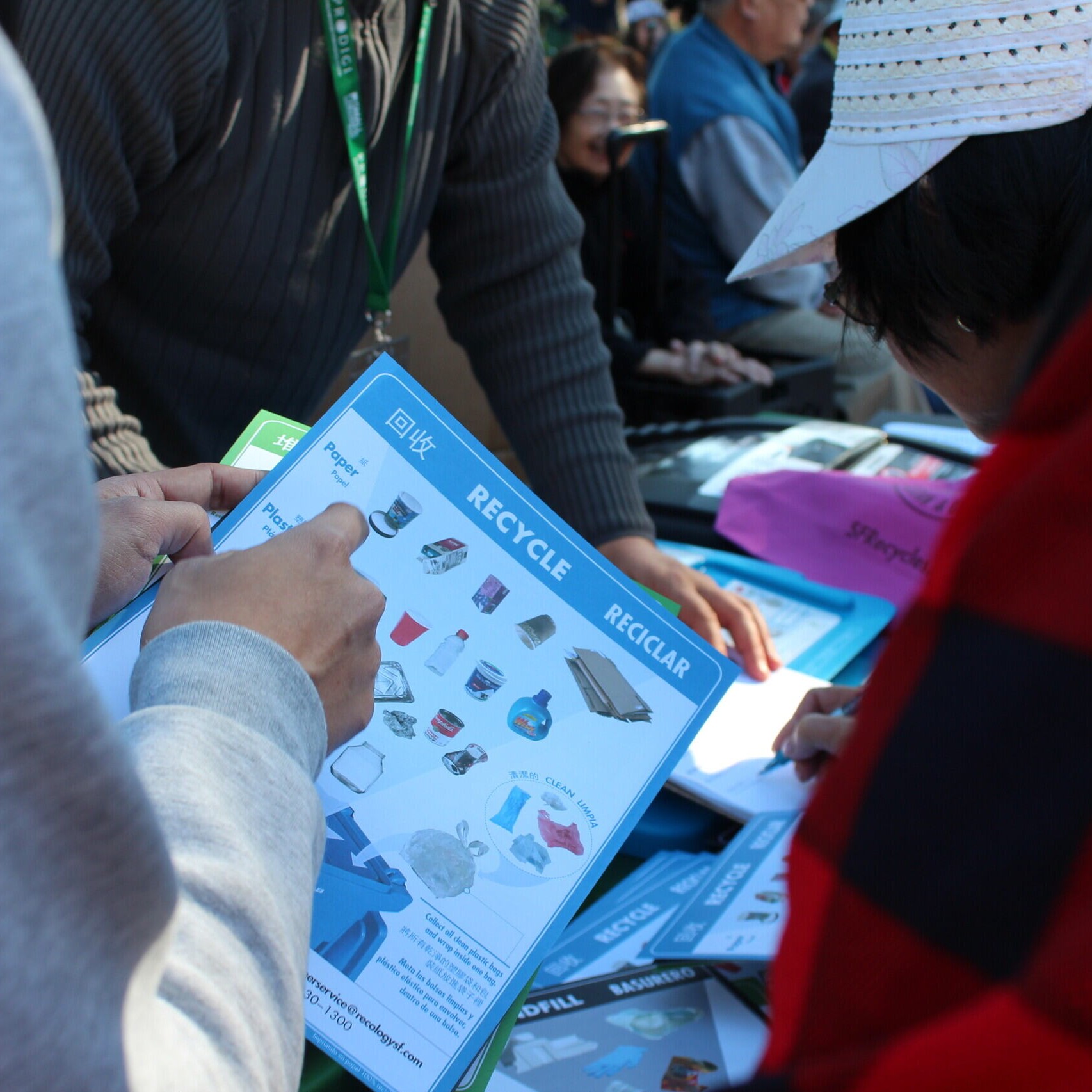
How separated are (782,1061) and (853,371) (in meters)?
2.66

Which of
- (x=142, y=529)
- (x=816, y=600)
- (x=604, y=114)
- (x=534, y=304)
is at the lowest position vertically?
(x=816, y=600)

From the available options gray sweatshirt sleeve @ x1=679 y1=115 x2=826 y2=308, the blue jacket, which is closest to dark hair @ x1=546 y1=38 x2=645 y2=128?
the blue jacket

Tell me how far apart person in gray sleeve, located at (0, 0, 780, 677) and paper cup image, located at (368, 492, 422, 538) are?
35 cm

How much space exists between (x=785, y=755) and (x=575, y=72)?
2.12 metres

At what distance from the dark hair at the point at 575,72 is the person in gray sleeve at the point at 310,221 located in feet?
4.76

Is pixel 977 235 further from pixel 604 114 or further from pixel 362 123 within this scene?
pixel 604 114

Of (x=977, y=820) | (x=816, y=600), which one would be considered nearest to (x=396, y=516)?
(x=977, y=820)

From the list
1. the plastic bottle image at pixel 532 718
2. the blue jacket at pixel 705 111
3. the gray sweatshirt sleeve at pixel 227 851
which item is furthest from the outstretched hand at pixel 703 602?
the blue jacket at pixel 705 111

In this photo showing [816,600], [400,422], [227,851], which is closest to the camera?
[227,851]

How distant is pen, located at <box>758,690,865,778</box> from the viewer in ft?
3.25

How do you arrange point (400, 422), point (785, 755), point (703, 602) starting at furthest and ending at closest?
point (703, 602)
point (785, 755)
point (400, 422)

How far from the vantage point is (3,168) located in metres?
0.23

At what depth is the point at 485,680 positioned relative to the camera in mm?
651

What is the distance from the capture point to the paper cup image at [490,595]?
66cm
